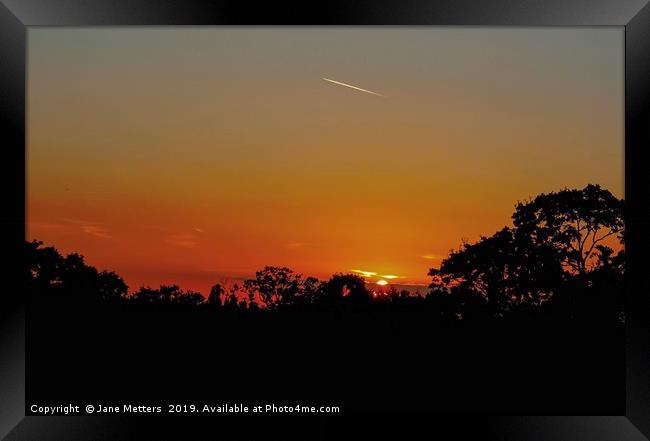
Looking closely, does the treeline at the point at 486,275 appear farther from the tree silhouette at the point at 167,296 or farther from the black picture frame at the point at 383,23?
the black picture frame at the point at 383,23

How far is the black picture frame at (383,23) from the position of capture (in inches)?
126

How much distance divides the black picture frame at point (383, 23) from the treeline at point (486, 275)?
79cm

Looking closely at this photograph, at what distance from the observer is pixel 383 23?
3.29 m

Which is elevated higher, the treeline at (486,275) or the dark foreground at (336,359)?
the treeline at (486,275)

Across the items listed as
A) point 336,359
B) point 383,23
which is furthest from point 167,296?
point 383,23

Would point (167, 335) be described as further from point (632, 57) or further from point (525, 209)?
point (632, 57)

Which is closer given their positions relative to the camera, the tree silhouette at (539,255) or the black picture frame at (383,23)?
the black picture frame at (383,23)

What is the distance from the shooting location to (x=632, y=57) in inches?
128

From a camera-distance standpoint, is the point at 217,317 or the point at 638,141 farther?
the point at 217,317

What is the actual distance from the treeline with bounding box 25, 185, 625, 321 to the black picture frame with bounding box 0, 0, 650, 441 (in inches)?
31.0

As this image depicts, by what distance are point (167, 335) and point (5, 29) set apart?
6.45 ft

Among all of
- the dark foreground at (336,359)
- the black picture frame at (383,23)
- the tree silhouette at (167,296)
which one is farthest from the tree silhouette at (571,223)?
the tree silhouette at (167,296)

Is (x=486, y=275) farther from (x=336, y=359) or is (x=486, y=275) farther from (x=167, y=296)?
(x=167, y=296)

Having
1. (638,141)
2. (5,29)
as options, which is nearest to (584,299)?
(638,141)
